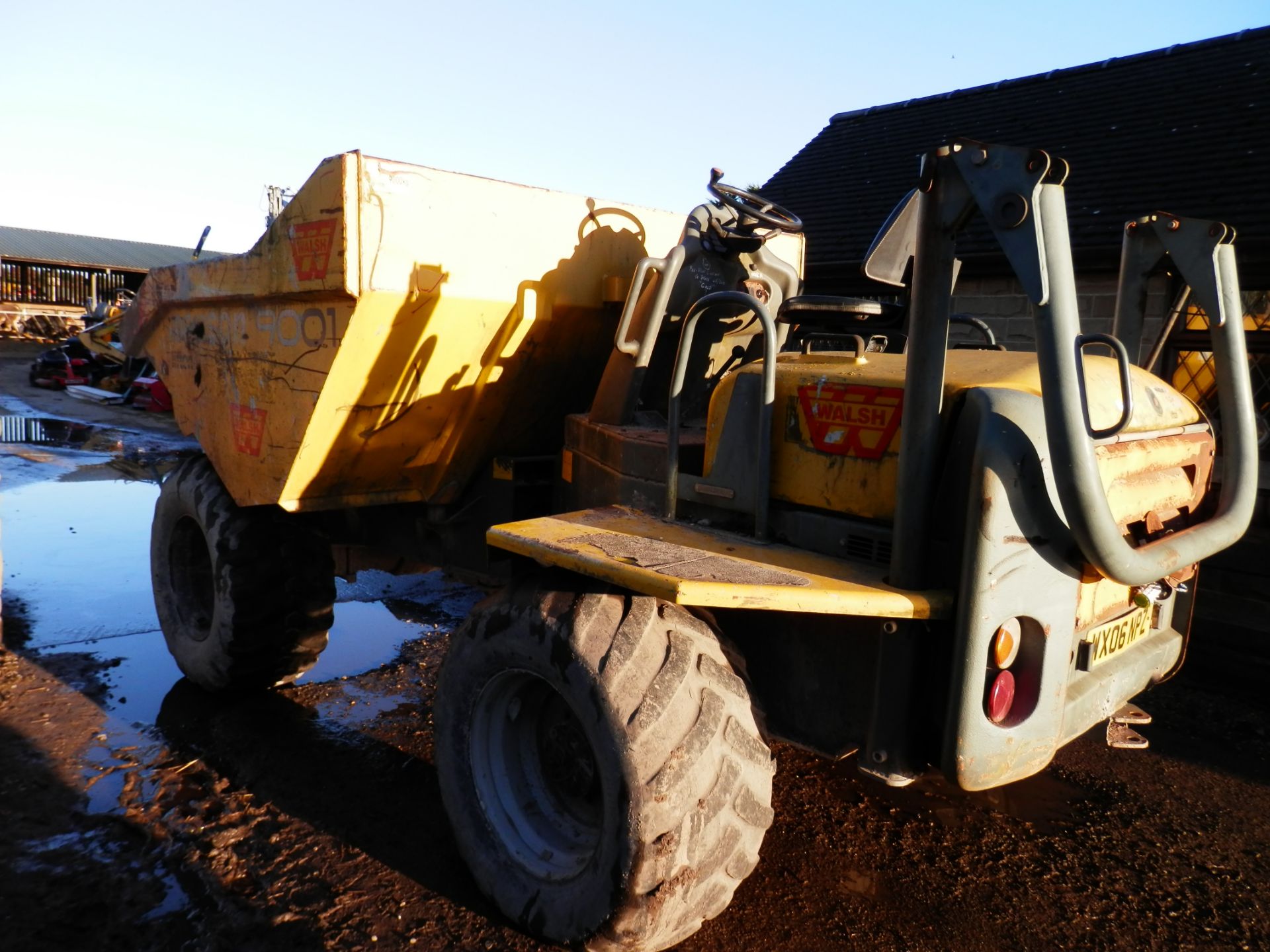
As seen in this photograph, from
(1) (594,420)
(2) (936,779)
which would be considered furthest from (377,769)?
(2) (936,779)

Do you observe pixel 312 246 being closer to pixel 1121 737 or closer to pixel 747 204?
pixel 747 204

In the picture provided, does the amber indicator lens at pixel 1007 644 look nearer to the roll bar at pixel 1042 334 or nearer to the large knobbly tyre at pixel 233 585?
the roll bar at pixel 1042 334

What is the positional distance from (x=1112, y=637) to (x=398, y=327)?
2605mm

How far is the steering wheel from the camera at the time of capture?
3.59 meters

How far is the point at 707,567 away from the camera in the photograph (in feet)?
8.20

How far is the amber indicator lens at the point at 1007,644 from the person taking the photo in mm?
2430

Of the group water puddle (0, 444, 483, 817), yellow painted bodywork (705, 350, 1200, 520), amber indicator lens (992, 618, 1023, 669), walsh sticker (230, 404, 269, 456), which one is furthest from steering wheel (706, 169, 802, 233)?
water puddle (0, 444, 483, 817)

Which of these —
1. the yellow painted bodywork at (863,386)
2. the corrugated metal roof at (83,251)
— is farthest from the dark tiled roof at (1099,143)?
the corrugated metal roof at (83,251)

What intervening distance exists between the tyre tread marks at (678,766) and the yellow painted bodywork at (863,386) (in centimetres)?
55

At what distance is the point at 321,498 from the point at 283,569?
610mm

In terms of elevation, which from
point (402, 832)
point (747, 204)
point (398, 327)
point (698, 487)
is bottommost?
point (402, 832)

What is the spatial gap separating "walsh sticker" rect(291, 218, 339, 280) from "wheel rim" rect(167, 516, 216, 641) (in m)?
1.95

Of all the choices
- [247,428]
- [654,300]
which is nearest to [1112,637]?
[654,300]

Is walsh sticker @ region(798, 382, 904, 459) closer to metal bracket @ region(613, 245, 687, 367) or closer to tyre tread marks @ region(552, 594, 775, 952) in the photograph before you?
tyre tread marks @ region(552, 594, 775, 952)
